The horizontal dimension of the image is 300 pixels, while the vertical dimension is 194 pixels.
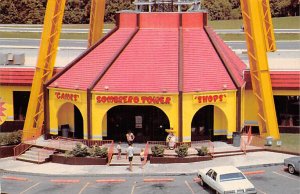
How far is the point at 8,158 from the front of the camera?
40.1 meters

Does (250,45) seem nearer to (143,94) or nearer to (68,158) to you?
(143,94)

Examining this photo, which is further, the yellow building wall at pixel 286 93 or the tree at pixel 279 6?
A: the tree at pixel 279 6

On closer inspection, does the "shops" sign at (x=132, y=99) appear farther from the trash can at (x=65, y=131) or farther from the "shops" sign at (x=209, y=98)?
the trash can at (x=65, y=131)

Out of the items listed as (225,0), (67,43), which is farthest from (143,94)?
(225,0)

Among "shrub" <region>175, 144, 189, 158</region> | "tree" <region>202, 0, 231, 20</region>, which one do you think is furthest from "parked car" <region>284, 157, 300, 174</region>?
"tree" <region>202, 0, 231, 20</region>

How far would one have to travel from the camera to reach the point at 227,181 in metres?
30.2

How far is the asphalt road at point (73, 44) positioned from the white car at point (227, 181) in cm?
3384

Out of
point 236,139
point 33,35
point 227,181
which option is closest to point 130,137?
point 236,139

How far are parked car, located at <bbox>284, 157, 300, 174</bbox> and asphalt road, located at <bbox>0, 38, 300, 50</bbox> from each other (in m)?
29.5

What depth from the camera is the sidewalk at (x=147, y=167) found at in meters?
35.4

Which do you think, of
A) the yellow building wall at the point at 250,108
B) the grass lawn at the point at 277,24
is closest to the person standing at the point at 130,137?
the yellow building wall at the point at 250,108

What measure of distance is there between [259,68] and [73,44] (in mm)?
32435

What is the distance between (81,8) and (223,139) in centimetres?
6191

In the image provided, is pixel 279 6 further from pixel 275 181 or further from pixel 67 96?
pixel 275 181
